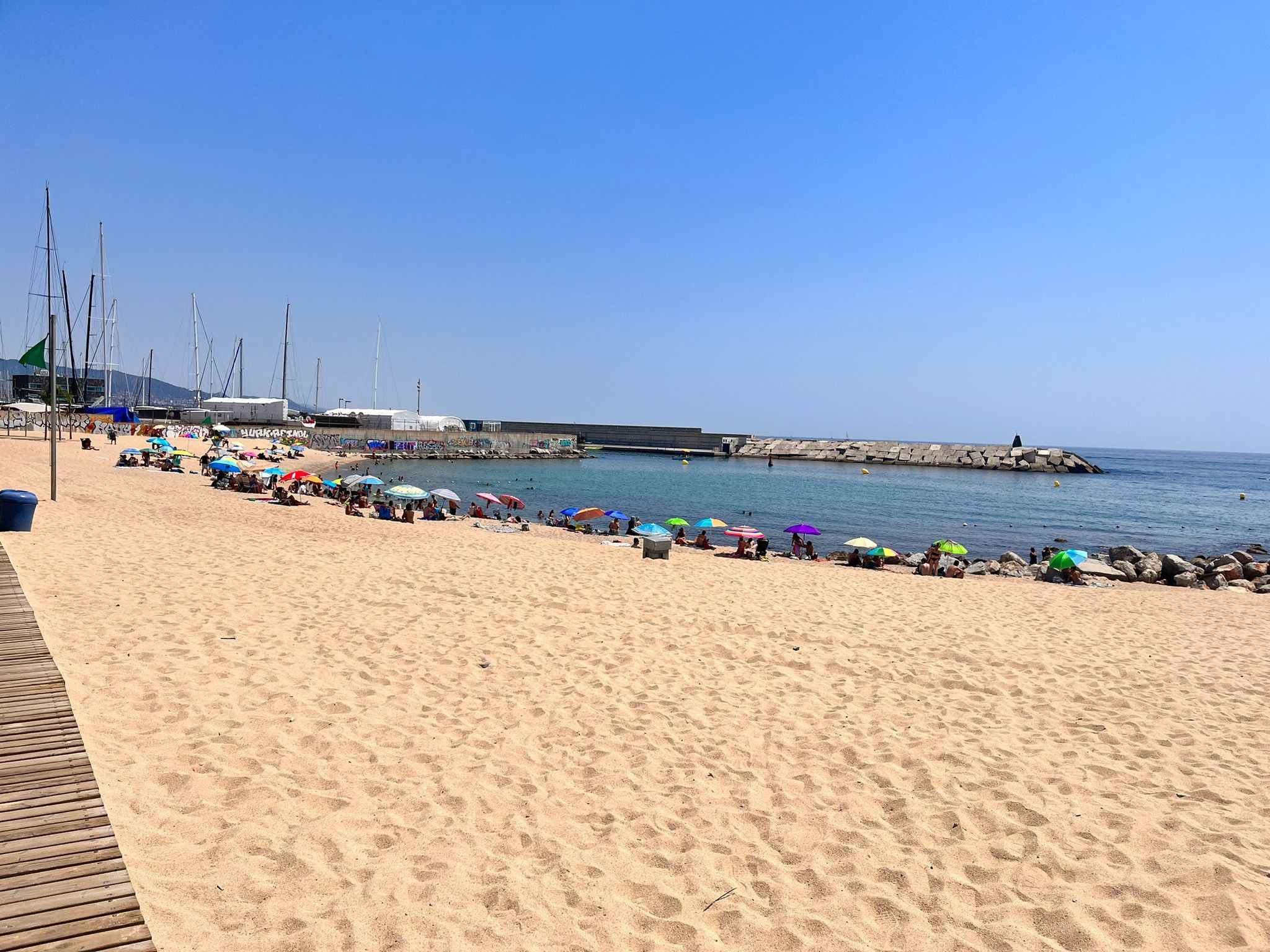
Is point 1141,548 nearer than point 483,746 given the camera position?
No

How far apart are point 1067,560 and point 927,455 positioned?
270 feet

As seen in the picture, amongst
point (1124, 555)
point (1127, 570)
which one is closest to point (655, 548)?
point (1127, 570)

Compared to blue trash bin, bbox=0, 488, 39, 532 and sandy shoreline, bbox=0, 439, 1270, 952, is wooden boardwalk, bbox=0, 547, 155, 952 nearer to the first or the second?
sandy shoreline, bbox=0, 439, 1270, 952

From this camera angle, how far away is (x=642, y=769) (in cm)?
517

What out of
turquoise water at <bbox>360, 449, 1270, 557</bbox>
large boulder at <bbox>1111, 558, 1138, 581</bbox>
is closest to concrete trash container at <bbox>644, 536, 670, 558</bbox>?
turquoise water at <bbox>360, 449, 1270, 557</bbox>

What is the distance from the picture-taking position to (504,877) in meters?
3.80

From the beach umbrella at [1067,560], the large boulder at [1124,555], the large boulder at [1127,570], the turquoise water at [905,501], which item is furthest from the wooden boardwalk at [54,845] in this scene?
the large boulder at [1124,555]

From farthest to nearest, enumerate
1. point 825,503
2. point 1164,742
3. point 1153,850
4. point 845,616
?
point 825,503 < point 845,616 < point 1164,742 < point 1153,850

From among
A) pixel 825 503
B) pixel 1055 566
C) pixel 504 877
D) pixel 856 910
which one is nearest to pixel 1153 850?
pixel 856 910

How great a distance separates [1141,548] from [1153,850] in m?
31.2

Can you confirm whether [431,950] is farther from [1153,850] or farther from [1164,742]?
[1164,742]

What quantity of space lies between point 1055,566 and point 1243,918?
57.0ft

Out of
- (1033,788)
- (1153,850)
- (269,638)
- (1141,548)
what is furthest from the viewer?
(1141,548)

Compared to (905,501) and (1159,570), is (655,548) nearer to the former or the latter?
(1159,570)
